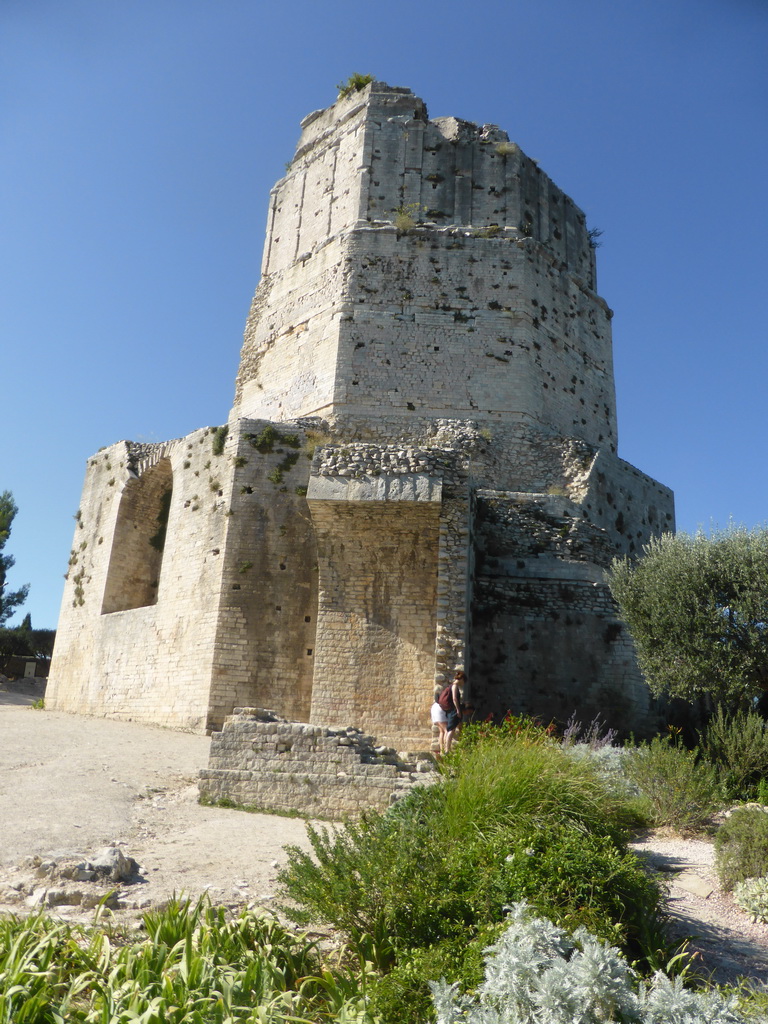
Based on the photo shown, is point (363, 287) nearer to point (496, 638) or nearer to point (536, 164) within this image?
point (536, 164)

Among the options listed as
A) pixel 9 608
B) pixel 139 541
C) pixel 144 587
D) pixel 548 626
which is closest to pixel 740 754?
pixel 548 626

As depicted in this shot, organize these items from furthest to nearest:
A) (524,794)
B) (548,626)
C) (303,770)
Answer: (548,626), (303,770), (524,794)

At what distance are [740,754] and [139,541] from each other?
1239cm

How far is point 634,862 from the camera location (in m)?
4.85

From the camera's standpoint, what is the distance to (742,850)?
652 centimetres

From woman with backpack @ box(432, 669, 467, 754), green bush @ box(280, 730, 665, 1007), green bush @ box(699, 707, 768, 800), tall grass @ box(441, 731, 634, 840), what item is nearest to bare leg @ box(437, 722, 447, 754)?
woman with backpack @ box(432, 669, 467, 754)

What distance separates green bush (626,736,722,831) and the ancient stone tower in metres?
3.04

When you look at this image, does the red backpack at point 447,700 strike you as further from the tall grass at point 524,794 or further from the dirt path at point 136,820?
the tall grass at point 524,794

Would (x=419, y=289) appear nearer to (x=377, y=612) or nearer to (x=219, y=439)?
(x=219, y=439)

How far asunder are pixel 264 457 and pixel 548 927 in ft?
36.9

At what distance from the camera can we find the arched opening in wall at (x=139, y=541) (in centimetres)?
1630

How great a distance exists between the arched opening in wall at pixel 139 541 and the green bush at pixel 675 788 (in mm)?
10722

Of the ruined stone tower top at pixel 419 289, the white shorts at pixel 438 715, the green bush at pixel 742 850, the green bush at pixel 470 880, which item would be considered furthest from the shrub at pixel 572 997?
the ruined stone tower top at pixel 419 289

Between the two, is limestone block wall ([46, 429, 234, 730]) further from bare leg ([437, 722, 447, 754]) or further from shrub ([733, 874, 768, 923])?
shrub ([733, 874, 768, 923])
